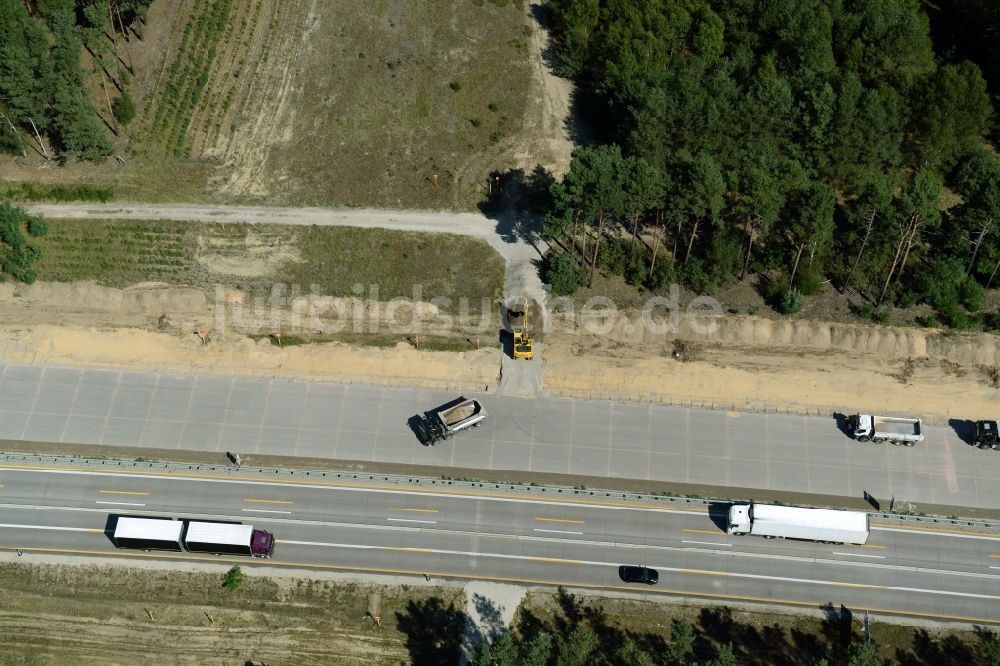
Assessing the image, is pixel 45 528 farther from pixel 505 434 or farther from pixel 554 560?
pixel 554 560

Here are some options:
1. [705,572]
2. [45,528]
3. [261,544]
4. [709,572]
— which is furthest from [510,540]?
[45,528]

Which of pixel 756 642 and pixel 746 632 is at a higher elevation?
pixel 746 632

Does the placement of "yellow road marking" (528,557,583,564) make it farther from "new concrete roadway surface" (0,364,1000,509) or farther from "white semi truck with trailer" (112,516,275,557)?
"white semi truck with trailer" (112,516,275,557)

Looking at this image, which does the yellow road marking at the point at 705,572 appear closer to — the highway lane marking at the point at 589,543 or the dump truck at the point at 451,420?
the highway lane marking at the point at 589,543

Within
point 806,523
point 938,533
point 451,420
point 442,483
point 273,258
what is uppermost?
point 273,258

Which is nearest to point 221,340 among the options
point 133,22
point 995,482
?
point 133,22

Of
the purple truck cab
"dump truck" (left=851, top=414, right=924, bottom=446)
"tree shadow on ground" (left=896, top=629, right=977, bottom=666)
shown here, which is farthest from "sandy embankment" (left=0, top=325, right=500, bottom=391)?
"tree shadow on ground" (left=896, top=629, right=977, bottom=666)

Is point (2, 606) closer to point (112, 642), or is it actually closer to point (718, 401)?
point (112, 642)
